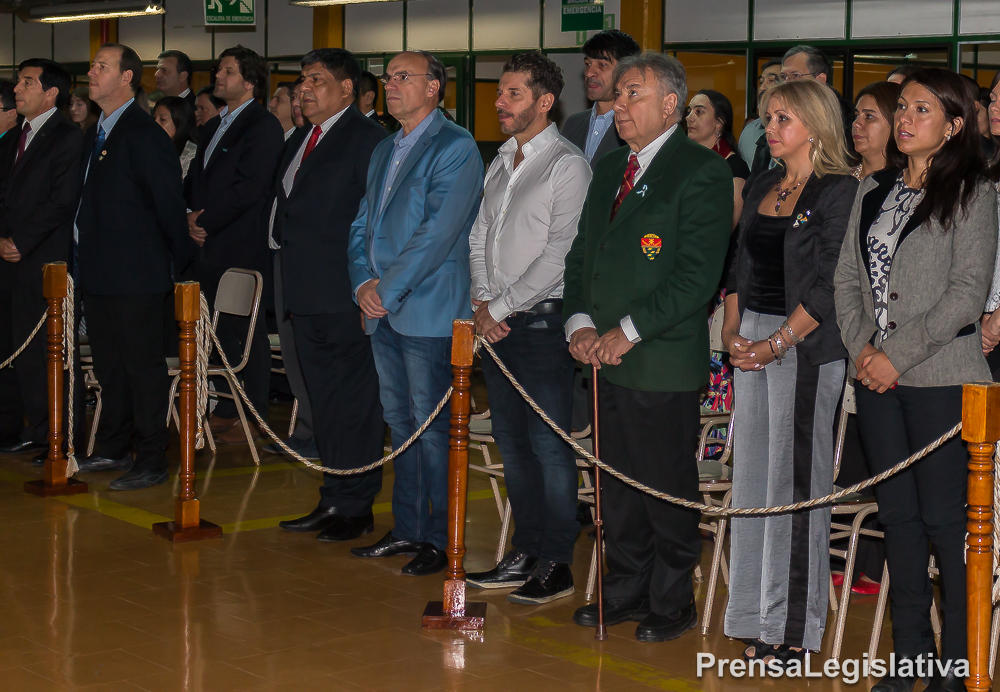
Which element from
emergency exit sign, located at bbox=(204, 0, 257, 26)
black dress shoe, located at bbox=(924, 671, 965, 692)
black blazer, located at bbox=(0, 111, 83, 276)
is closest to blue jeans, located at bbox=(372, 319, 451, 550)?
black dress shoe, located at bbox=(924, 671, 965, 692)

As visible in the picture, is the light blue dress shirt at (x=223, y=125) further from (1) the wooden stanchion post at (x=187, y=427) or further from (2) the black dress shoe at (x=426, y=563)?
(2) the black dress shoe at (x=426, y=563)

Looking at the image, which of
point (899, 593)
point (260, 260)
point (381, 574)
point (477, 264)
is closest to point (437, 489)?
point (381, 574)

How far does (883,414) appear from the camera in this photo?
12.1 feet

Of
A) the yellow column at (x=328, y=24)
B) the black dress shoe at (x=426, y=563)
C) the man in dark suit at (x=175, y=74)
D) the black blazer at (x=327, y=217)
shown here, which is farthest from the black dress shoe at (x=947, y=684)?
the yellow column at (x=328, y=24)

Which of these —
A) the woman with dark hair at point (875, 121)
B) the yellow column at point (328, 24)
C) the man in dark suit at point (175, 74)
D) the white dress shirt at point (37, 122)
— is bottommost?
the woman with dark hair at point (875, 121)

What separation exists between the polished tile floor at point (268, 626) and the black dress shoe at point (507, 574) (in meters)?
0.06

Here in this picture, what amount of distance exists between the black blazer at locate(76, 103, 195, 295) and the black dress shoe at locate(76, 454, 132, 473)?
3.37ft

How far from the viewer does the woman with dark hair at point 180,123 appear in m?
8.47

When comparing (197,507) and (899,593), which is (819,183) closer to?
(899,593)

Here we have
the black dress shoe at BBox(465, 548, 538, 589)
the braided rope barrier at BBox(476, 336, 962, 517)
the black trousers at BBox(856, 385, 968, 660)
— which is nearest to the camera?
the braided rope barrier at BBox(476, 336, 962, 517)

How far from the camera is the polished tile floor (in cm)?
382

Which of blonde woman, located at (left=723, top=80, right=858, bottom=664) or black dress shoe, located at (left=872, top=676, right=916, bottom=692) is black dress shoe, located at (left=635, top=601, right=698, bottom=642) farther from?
black dress shoe, located at (left=872, top=676, right=916, bottom=692)

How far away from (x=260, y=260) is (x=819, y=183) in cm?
450

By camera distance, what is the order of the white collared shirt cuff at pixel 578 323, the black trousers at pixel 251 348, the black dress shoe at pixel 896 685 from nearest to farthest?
1. the black dress shoe at pixel 896 685
2. the white collared shirt cuff at pixel 578 323
3. the black trousers at pixel 251 348
